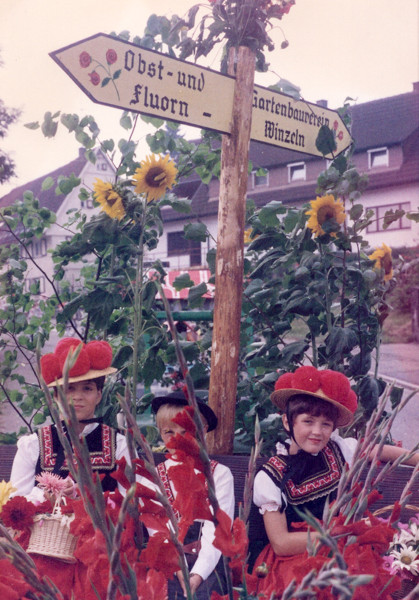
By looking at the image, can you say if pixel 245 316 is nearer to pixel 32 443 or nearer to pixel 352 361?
pixel 352 361

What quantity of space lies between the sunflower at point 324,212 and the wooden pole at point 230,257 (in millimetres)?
309

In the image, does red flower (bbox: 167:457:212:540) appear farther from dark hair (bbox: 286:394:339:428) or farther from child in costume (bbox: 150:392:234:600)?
dark hair (bbox: 286:394:339:428)

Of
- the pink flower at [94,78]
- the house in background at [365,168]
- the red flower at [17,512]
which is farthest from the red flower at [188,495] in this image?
the house in background at [365,168]

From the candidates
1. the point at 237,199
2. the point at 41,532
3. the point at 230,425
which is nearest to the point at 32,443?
the point at 230,425

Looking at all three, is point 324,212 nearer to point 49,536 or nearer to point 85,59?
point 85,59

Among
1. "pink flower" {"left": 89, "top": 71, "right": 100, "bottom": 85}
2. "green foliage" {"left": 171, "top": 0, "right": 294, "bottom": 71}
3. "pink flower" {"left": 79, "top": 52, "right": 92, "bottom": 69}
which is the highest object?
"green foliage" {"left": 171, "top": 0, "right": 294, "bottom": 71}

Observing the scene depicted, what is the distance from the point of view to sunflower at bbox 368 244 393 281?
2.37 m

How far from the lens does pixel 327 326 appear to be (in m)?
2.45

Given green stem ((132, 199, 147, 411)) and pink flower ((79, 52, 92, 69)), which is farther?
green stem ((132, 199, 147, 411))

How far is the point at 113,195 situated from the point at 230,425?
1038 mm

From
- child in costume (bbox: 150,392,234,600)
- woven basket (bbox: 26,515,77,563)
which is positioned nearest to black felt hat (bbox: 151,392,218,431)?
child in costume (bbox: 150,392,234,600)

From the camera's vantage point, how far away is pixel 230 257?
6.64 feet

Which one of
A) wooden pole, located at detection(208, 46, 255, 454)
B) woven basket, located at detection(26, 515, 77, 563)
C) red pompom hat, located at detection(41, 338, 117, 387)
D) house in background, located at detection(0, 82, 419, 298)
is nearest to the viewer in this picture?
woven basket, located at detection(26, 515, 77, 563)

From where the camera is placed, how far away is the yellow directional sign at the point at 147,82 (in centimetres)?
172
